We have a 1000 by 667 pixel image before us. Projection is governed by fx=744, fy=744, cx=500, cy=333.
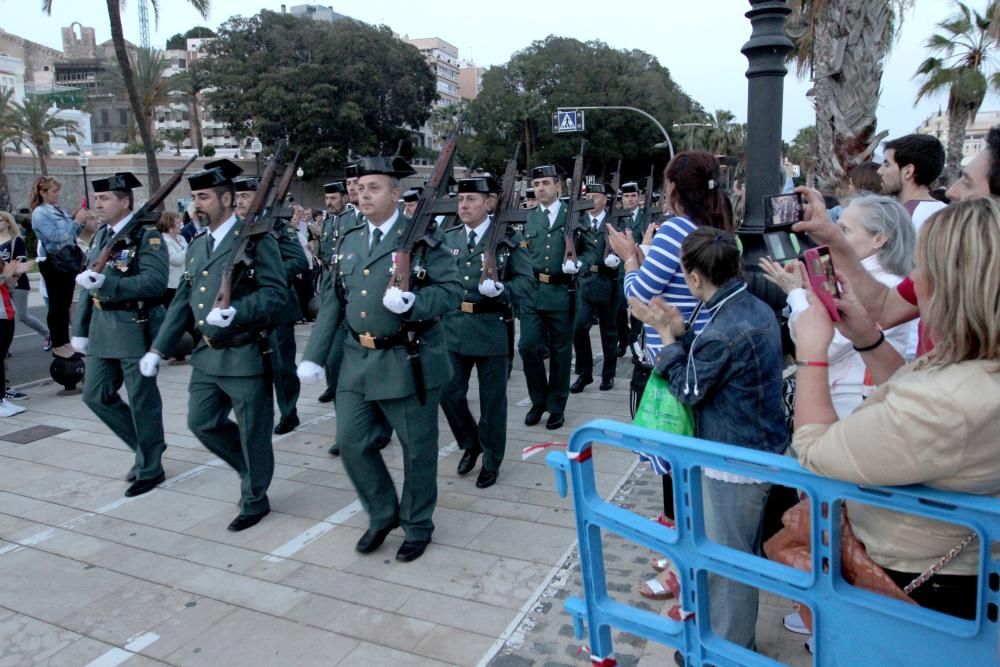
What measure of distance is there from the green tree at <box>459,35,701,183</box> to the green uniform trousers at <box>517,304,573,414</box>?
38812 millimetres

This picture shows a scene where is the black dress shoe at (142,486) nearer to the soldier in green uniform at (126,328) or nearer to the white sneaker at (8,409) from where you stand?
the soldier in green uniform at (126,328)

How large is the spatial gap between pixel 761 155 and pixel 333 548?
10.1ft

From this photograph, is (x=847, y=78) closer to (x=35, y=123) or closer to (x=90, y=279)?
(x=90, y=279)

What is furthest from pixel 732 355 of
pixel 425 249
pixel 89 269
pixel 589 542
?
pixel 89 269

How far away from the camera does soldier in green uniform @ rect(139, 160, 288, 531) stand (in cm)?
443

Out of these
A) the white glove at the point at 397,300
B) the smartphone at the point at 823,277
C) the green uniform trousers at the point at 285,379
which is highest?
the smartphone at the point at 823,277

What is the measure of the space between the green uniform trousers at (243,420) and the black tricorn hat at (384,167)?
1419 millimetres

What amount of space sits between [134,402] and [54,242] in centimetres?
409

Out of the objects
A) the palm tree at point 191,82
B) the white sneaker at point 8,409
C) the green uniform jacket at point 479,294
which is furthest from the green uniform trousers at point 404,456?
the palm tree at point 191,82

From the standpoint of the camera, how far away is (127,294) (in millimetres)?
5082

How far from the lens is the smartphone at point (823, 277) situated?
208 cm

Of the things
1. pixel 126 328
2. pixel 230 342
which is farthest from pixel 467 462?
pixel 126 328

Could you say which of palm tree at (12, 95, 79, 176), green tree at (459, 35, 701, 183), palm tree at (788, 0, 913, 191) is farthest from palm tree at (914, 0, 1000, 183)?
palm tree at (12, 95, 79, 176)

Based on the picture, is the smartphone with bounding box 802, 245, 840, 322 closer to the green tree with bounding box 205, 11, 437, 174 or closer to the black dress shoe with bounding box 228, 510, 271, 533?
the black dress shoe with bounding box 228, 510, 271, 533
